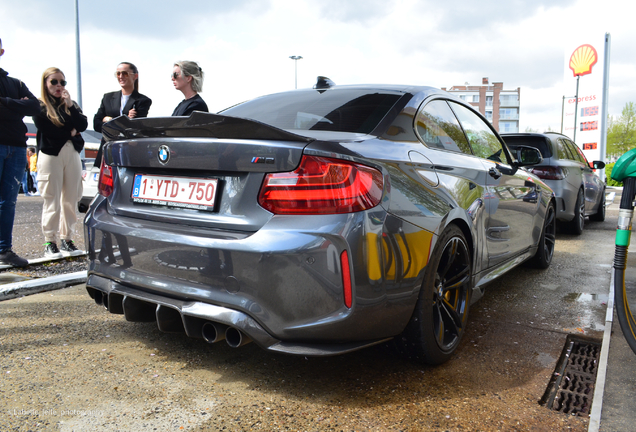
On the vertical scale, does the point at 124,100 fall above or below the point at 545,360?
above

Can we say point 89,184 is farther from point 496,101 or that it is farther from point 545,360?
point 496,101

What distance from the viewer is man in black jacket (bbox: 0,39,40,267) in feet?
14.3

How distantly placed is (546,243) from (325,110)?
3371mm

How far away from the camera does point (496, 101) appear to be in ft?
340

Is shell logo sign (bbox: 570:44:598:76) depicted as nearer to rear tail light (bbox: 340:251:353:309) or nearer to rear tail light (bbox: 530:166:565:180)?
rear tail light (bbox: 530:166:565:180)

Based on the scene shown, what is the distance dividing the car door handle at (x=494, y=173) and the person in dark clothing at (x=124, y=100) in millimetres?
3387

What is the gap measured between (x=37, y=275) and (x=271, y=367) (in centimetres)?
279

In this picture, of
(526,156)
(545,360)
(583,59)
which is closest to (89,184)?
(526,156)

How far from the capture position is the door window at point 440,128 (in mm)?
2717

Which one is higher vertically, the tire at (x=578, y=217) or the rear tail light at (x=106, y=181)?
the rear tail light at (x=106, y=181)

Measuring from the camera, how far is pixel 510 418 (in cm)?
205

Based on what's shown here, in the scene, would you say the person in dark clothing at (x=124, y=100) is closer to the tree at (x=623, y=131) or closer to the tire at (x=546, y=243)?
the tire at (x=546, y=243)

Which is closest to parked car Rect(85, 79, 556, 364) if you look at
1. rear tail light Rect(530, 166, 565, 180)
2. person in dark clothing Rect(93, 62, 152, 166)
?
person in dark clothing Rect(93, 62, 152, 166)

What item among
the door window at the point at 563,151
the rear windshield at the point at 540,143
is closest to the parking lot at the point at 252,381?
the rear windshield at the point at 540,143
